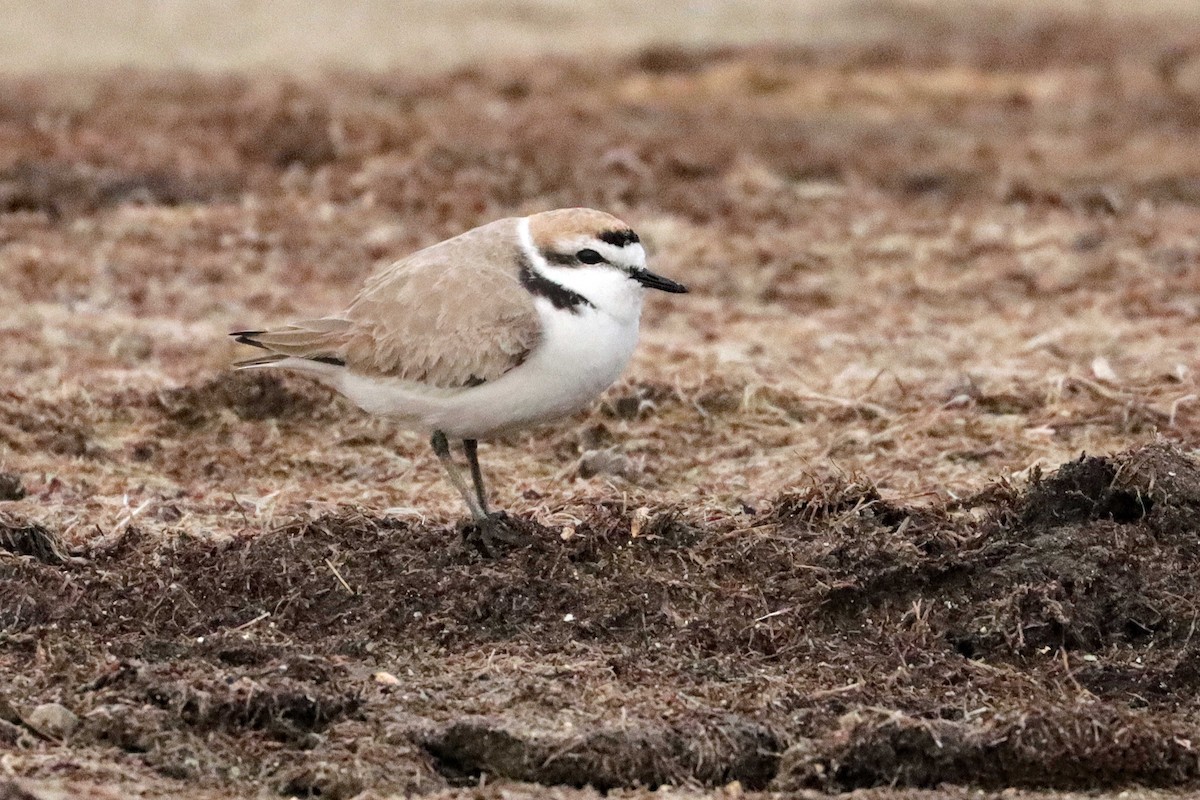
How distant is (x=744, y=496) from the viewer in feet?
22.3

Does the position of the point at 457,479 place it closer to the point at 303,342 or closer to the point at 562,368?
the point at 562,368

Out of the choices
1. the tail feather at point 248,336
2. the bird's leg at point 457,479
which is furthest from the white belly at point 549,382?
the tail feather at point 248,336

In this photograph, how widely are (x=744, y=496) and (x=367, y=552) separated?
65.5 inches

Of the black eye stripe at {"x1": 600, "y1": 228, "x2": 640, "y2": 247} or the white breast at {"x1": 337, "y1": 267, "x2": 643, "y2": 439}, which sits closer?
the white breast at {"x1": 337, "y1": 267, "x2": 643, "y2": 439}

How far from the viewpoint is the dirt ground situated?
4.76 meters

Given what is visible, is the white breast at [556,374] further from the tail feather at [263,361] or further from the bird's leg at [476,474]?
the tail feather at [263,361]

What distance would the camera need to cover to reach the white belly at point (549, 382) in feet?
19.1

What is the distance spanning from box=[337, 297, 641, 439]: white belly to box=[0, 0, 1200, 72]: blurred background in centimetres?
964

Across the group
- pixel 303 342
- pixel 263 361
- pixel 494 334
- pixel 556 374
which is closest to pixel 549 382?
pixel 556 374

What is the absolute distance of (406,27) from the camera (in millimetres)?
16500

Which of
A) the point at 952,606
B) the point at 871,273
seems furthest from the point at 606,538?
the point at 871,273

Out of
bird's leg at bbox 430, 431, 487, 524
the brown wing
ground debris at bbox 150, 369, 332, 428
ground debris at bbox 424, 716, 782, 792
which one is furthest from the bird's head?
ground debris at bbox 150, 369, 332, 428

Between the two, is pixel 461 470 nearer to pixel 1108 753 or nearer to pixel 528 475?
pixel 528 475

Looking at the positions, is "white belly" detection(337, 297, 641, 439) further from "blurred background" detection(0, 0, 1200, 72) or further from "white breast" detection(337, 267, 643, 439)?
"blurred background" detection(0, 0, 1200, 72)
